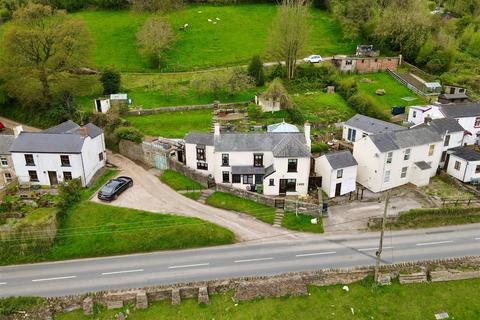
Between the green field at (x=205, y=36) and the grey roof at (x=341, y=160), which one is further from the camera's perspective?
the green field at (x=205, y=36)

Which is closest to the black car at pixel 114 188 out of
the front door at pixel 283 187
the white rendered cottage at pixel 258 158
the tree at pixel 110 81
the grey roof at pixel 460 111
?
the white rendered cottage at pixel 258 158

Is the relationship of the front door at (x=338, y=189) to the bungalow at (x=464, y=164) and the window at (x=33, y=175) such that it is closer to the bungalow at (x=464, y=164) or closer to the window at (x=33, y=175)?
the bungalow at (x=464, y=164)

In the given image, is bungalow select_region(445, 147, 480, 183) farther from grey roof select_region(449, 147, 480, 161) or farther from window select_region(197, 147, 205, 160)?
window select_region(197, 147, 205, 160)

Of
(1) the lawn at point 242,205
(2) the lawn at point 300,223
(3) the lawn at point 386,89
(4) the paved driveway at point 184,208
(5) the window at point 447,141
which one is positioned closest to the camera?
(4) the paved driveway at point 184,208

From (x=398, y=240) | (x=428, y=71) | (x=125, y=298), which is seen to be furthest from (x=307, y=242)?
(x=428, y=71)

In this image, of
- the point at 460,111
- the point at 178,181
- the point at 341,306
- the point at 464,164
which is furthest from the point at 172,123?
the point at 460,111

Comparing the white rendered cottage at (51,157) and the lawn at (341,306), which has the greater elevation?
the white rendered cottage at (51,157)
